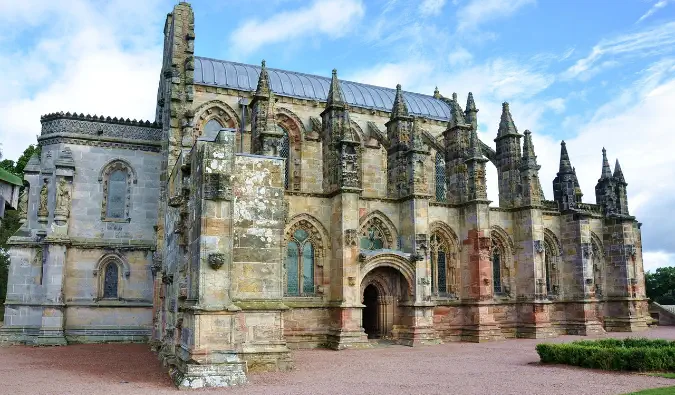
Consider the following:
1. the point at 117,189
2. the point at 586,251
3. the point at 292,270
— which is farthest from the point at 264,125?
the point at 586,251

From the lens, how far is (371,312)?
86.6 feet

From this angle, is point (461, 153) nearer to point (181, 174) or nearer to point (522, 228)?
point (522, 228)

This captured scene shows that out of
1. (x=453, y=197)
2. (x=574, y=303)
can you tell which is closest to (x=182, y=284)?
(x=453, y=197)

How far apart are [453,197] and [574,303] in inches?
336

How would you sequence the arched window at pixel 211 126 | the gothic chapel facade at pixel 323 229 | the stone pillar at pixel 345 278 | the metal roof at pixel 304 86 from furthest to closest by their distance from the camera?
the metal roof at pixel 304 86, the arched window at pixel 211 126, the gothic chapel facade at pixel 323 229, the stone pillar at pixel 345 278

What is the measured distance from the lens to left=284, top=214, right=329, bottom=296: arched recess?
899 inches

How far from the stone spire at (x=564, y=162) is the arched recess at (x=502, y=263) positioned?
5.40 metres

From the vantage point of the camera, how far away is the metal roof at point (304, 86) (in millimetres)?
29188

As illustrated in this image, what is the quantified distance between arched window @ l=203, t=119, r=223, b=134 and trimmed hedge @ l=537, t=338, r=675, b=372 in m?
17.6

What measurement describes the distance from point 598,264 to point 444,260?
1106 centimetres

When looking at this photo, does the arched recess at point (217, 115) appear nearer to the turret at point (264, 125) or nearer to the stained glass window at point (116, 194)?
the turret at point (264, 125)

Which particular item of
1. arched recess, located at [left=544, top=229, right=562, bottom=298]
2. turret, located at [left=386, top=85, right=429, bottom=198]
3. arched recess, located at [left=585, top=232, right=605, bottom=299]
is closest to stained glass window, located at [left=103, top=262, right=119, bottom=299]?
turret, located at [left=386, top=85, right=429, bottom=198]

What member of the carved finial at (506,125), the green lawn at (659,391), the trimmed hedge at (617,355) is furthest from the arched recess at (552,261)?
the green lawn at (659,391)

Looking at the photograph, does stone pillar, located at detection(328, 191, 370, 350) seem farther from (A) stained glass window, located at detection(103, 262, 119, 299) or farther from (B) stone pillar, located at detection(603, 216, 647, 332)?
(B) stone pillar, located at detection(603, 216, 647, 332)
